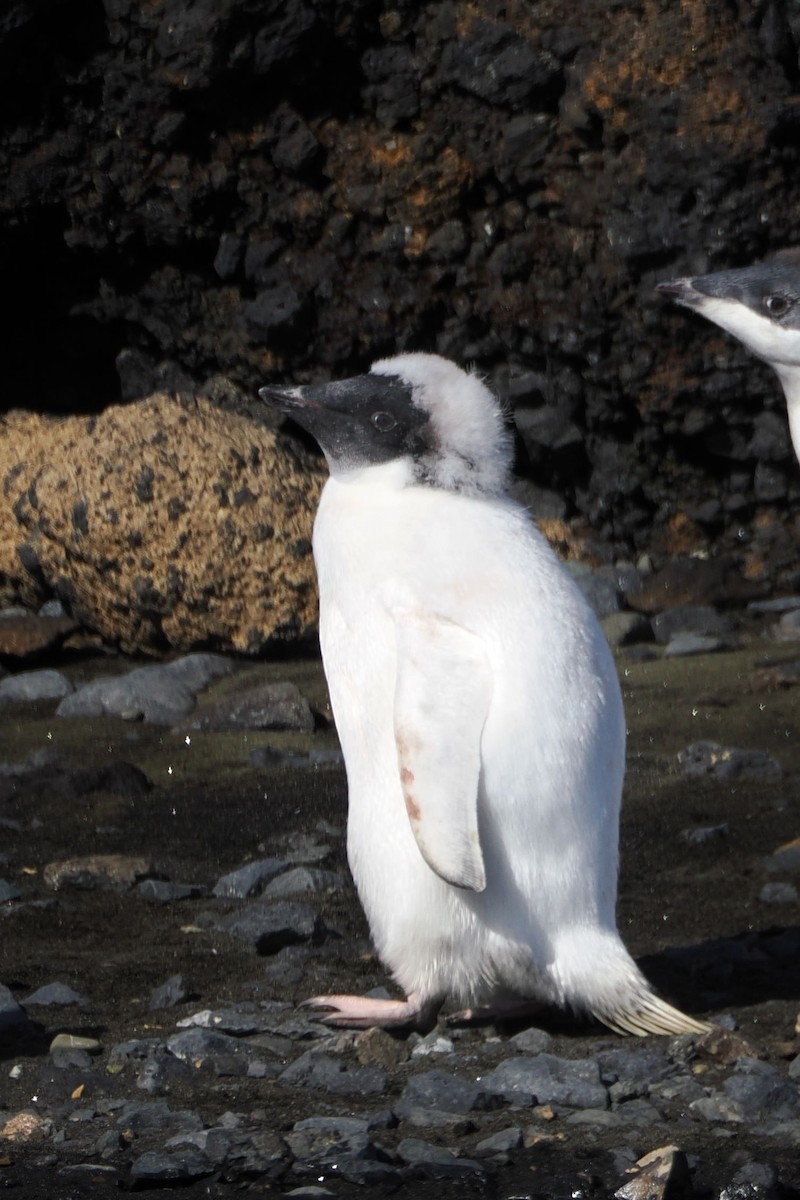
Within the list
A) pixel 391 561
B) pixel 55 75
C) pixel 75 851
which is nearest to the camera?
pixel 391 561

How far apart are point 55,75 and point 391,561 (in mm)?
3957

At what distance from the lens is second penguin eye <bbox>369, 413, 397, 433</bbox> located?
2.94 m

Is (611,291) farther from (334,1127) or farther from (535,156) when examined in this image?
(334,1127)

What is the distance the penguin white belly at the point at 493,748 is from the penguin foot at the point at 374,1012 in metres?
0.03

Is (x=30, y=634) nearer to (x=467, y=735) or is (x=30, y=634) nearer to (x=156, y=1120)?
(x=467, y=735)

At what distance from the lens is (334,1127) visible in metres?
2.25

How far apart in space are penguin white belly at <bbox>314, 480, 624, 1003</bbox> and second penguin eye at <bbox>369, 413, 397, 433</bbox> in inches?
4.8

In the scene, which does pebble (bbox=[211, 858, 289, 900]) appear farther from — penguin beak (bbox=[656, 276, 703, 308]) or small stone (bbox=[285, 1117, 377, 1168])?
penguin beak (bbox=[656, 276, 703, 308])

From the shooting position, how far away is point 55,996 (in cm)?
286

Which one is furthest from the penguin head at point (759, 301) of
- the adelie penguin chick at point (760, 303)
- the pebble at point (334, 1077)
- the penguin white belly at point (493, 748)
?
the pebble at point (334, 1077)

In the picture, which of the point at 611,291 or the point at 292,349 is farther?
the point at 292,349

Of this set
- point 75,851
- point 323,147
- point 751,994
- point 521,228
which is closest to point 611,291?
point 521,228

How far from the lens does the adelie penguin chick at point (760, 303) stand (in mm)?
3814

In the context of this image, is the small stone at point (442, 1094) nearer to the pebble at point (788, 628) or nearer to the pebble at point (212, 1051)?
the pebble at point (212, 1051)
